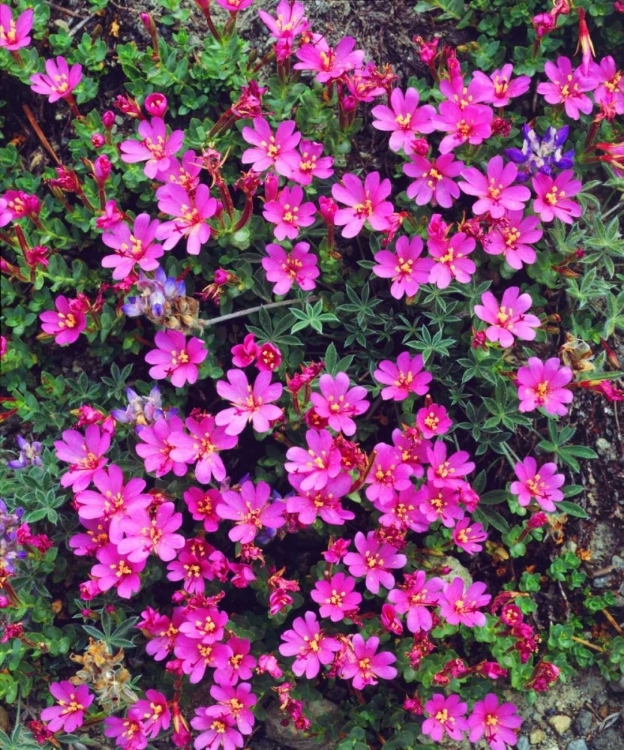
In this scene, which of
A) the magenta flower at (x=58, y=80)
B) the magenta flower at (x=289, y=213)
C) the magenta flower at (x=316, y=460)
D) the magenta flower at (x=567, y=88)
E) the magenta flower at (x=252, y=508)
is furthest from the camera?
the magenta flower at (x=58, y=80)

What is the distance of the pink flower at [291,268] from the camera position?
397 cm

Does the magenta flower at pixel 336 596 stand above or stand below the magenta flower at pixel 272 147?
below

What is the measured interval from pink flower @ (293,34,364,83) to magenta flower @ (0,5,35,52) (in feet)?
4.97

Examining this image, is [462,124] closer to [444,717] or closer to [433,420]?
[433,420]

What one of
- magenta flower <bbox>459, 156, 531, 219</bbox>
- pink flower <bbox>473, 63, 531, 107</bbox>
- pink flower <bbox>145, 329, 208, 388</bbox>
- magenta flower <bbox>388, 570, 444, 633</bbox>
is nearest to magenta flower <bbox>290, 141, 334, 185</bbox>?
magenta flower <bbox>459, 156, 531, 219</bbox>

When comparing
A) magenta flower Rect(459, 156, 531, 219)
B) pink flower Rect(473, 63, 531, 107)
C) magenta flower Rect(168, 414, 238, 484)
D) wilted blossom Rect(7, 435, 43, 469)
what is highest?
pink flower Rect(473, 63, 531, 107)

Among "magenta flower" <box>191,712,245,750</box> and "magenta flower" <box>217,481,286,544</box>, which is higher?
"magenta flower" <box>217,481,286,544</box>

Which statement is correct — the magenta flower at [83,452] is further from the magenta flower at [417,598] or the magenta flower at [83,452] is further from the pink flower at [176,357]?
the magenta flower at [417,598]

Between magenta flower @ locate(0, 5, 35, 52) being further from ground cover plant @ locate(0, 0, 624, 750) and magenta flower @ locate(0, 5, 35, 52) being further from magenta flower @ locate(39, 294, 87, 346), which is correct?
magenta flower @ locate(39, 294, 87, 346)

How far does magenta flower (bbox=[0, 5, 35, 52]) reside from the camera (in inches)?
167

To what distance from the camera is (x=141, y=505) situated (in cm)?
366

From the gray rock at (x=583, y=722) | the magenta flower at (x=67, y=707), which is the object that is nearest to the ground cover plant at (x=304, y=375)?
the magenta flower at (x=67, y=707)

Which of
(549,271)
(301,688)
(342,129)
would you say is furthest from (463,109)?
(301,688)

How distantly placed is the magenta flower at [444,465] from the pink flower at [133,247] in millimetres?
1691
